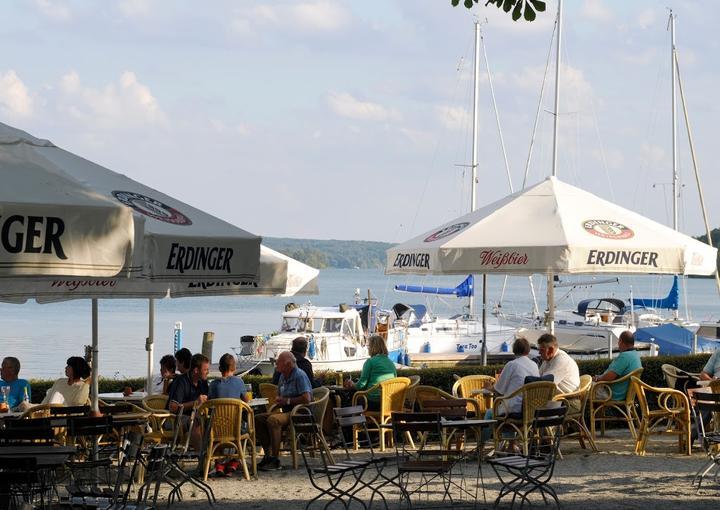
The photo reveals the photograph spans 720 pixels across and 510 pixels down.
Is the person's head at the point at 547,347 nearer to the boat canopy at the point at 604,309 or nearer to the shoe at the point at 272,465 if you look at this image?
the shoe at the point at 272,465

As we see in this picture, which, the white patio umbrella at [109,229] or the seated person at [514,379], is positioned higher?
the white patio umbrella at [109,229]

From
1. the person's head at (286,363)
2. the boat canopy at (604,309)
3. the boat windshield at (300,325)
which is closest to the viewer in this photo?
the person's head at (286,363)

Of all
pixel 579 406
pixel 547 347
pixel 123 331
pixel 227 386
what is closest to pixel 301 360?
pixel 227 386

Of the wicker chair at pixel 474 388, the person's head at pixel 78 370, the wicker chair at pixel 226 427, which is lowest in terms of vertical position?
the wicker chair at pixel 226 427

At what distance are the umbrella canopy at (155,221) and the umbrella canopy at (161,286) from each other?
902 millimetres

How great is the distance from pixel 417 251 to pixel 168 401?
11.8ft

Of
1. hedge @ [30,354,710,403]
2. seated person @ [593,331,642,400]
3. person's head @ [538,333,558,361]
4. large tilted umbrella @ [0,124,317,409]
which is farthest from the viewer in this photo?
hedge @ [30,354,710,403]

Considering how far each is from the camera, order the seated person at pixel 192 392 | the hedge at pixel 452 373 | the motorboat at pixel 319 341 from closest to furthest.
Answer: the seated person at pixel 192 392 → the hedge at pixel 452 373 → the motorboat at pixel 319 341

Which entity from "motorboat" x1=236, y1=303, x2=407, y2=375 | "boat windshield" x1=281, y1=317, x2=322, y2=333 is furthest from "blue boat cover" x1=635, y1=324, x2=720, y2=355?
"boat windshield" x1=281, y1=317, x2=322, y2=333

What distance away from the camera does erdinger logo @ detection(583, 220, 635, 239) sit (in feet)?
43.5

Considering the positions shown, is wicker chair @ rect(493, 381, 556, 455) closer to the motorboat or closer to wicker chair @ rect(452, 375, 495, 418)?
wicker chair @ rect(452, 375, 495, 418)

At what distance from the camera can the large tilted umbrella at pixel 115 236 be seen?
7199 millimetres

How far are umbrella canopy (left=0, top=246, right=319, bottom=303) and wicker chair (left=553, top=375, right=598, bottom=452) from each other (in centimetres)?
303

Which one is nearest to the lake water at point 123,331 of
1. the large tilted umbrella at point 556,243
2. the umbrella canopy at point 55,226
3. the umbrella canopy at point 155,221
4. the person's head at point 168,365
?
the person's head at point 168,365
